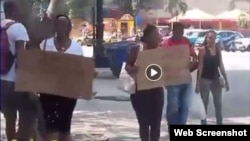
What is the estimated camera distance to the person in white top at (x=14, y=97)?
492cm

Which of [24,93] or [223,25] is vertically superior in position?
[223,25]

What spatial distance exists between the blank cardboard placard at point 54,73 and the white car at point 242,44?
1.19 meters

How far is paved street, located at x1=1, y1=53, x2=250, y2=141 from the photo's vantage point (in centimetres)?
501

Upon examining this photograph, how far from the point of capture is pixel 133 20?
4949mm

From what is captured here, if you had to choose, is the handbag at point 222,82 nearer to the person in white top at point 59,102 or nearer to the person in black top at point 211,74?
the person in black top at point 211,74

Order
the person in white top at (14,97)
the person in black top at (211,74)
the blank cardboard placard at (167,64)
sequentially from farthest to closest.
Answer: the person in black top at (211,74) < the blank cardboard placard at (167,64) < the person in white top at (14,97)

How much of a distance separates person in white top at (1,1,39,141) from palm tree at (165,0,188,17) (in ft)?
3.82

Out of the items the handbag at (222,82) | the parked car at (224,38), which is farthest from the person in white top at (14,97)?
the handbag at (222,82)

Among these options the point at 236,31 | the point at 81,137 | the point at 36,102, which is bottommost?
the point at 81,137

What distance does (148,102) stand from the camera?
16.9 feet

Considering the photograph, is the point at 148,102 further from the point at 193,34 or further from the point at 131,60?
the point at 193,34

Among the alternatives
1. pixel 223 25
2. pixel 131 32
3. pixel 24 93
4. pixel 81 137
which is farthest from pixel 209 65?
pixel 24 93

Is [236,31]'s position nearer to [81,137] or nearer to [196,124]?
[196,124]

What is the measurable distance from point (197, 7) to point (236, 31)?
Result: 1.23 ft
